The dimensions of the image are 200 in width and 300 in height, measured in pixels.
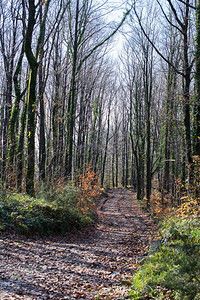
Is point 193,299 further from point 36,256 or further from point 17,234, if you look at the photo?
point 17,234

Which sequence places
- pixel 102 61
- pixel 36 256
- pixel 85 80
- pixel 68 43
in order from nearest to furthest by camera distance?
pixel 36 256 < pixel 68 43 < pixel 85 80 < pixel 102 61

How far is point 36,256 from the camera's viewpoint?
607cm

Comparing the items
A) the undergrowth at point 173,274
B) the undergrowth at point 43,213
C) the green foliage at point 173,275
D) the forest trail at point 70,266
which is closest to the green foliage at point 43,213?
the undergrowth at point 43,213

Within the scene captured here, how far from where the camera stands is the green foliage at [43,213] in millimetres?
7583

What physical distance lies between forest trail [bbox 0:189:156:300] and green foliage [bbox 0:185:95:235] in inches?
17.6

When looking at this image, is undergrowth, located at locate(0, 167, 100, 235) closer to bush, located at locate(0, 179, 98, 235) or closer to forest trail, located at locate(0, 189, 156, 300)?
bush, located at locate(0, 179, 98, 235)

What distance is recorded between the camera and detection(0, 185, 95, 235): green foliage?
7.58m

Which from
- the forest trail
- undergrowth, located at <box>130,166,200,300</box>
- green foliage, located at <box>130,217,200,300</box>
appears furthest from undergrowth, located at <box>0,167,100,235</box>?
green foliage, located at <box>130,217,200,300</box>

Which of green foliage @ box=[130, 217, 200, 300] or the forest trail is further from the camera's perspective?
the forest trail

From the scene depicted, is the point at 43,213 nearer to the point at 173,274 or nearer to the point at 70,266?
the point at 70,266

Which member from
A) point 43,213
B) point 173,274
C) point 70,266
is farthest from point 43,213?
point 173,274

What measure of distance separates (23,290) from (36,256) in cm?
194

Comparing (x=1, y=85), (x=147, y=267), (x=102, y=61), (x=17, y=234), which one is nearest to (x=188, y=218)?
(x=147, y=267)

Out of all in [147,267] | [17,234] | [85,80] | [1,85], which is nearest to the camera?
[147,267]
